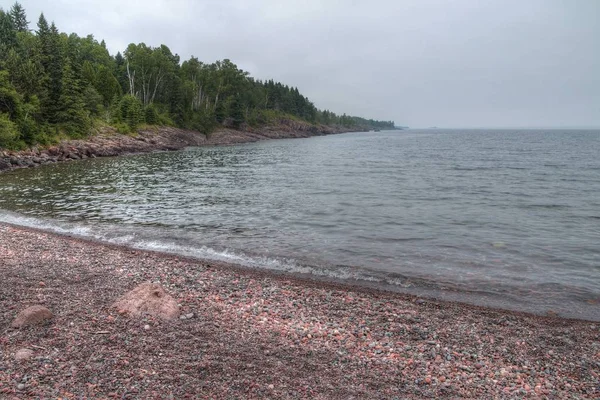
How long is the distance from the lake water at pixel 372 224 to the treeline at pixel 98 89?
779 inches

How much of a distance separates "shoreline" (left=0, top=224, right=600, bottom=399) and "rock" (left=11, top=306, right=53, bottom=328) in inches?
8.5

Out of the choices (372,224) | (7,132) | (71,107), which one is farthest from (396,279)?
(71,107)

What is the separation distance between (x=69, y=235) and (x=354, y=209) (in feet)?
50.6

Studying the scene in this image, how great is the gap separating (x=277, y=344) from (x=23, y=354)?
464 centimetres

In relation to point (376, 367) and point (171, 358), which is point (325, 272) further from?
point (171, 358)

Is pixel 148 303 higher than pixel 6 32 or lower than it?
lower

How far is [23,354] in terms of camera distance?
6.60 m

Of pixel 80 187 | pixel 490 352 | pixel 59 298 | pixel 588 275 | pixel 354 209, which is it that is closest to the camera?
pixel 490 352

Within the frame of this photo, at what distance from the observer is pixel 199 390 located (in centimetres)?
606

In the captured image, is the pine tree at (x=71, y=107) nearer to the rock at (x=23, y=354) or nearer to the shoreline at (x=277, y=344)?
the shoreline at (x=277, y=344)

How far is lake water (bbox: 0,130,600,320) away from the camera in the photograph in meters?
12.8

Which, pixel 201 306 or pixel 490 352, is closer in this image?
pixel 490 352

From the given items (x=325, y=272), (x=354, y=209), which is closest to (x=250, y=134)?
(x=354, y=209)

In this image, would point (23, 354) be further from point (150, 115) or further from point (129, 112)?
point (150, 115)
